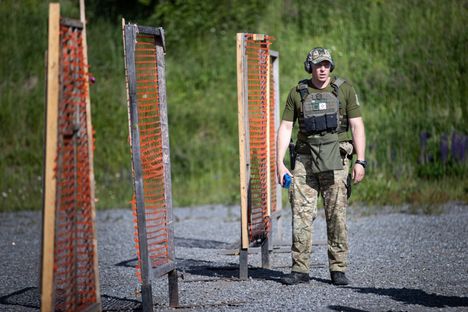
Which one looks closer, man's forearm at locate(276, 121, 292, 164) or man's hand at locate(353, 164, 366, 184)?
man's hand at locate(353, 164, 366, 184)

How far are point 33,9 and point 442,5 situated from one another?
10.00 metres

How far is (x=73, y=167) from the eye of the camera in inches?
256

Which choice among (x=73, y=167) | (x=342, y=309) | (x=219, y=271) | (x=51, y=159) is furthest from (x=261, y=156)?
(x=51, y=159)

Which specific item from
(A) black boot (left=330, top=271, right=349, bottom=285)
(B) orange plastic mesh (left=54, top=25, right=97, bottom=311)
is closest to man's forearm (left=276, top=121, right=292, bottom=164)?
(A) black boot (left=330, top=271, right=349, bottom=285)

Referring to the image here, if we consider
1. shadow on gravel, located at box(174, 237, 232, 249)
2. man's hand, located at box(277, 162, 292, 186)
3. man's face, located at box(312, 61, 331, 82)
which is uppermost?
man's face, located at box(312, 61, 331, 82)

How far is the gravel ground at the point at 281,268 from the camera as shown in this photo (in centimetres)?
827

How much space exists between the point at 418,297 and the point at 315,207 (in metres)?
1.38

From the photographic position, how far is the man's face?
885 cm

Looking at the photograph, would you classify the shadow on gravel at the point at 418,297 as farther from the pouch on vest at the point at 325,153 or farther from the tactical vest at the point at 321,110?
the tactical vest at the point at 321,110

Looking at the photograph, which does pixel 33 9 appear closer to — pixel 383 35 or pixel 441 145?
pixel 383 35

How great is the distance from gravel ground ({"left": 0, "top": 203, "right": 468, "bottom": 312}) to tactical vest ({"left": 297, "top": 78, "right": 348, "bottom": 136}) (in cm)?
144

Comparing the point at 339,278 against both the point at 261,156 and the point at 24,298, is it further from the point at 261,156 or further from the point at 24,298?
the point at 24,298

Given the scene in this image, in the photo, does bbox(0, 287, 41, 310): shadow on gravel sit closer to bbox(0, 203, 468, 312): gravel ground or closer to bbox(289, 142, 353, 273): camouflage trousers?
bbox(0, 203, 468, 312): gravel ground

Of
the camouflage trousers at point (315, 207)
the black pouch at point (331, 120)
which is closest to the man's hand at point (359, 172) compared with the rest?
the camouflage trousers at point (315, 207)
